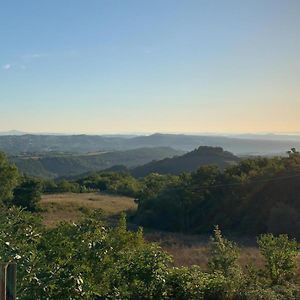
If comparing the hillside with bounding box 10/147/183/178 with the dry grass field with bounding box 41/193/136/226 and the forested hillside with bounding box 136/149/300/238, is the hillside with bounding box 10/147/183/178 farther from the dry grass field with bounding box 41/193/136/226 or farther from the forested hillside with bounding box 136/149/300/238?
the forested hillside with bounding box 136/149/300/238

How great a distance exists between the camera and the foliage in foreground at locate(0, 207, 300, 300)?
4.68m

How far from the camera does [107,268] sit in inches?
226

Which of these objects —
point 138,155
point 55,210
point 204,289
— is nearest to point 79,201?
point 55,210

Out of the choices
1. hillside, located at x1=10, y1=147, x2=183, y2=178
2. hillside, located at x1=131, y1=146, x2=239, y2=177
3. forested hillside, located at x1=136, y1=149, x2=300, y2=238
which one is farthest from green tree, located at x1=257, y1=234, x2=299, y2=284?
hillside, located at x1=10, y1=147, x2=183, y2=178

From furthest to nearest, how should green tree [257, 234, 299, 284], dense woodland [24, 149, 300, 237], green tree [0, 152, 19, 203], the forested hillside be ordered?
green tree [0, 152, 19, 203] → the forested hillside → dense woodland [24, 149, 300, 237] → green tree [257, 234, 299, 284]

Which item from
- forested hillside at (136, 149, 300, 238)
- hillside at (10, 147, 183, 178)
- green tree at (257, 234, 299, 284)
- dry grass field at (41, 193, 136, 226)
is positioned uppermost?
green tree at (257, 234, 299, 284)

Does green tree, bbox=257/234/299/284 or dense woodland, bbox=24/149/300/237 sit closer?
green tree, bbox=257/234/299/284

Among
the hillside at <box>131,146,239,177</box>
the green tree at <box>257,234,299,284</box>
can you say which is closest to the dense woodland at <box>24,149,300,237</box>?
the green tree at <box>257,234,299,284</box>

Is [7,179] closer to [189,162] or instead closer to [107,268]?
[107,268]

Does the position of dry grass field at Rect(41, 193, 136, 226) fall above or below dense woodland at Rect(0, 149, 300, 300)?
below

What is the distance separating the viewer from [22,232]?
5254 mm

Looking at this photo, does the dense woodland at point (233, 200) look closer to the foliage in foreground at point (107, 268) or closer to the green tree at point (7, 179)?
the green tree at point (7, 179)

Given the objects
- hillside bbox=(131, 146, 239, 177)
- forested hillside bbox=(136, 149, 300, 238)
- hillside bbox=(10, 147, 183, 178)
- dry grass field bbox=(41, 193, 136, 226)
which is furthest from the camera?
hillside bbox=(10, 147, 183, 178)

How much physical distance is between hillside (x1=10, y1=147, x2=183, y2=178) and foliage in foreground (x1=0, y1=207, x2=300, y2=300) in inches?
3550
